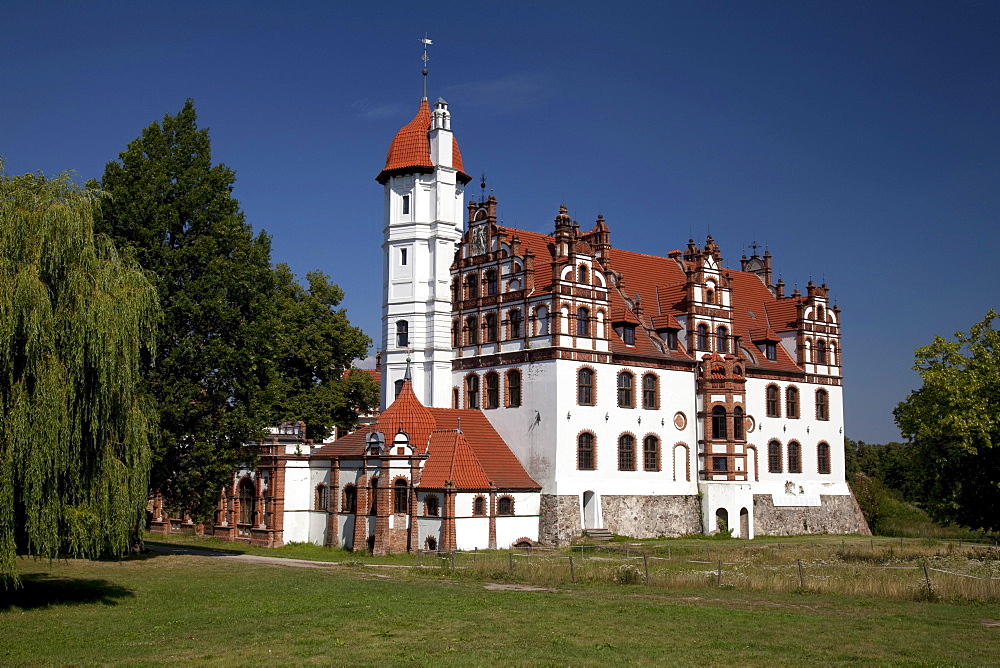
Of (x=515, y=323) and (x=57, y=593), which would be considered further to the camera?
(x=515, y=323)

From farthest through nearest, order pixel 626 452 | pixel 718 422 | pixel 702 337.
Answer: pixel 702 337 < pixel 718 422 < pixel 626 452

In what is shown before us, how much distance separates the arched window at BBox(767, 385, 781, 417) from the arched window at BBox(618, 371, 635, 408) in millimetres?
10503

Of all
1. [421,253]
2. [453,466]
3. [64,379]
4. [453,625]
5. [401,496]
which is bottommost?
[453,625]

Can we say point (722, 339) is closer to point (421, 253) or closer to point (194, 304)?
point (421, 253)

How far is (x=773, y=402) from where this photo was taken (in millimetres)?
52688

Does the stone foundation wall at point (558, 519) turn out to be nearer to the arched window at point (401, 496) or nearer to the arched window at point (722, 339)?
the arched window at point (401, 496)

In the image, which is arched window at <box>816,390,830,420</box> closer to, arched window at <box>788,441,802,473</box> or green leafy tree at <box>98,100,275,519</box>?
arched window at <box>788,441,802,473</box>

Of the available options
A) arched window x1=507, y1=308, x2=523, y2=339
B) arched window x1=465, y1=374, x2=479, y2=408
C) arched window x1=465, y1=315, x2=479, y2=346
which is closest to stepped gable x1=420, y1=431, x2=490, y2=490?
arched window x1=465, y1=374, x2=479, y2=408

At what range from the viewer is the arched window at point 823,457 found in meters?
54.2

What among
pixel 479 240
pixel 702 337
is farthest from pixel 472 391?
pixel 702 337

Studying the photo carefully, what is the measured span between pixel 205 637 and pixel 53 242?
9412 millimetres

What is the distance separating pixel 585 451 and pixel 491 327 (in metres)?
7.51

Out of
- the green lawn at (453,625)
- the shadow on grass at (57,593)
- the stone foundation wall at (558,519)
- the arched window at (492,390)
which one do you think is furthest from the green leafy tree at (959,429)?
the shadow on grass at (57,593)

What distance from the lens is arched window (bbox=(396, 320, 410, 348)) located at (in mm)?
48875
